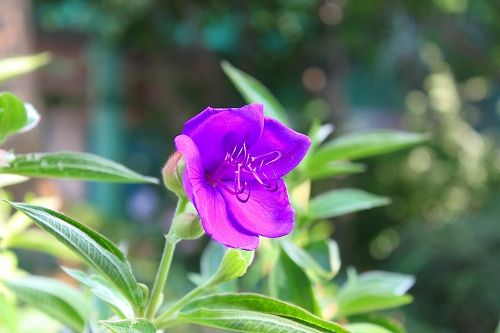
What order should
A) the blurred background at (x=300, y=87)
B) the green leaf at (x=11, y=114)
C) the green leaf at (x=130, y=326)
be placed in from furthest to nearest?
the blurred background at (x=300, y=87) < the green leaf at (x=11, y=114) < the green leaf at (x=130, y=326)

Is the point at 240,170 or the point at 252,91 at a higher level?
the point at 252,91

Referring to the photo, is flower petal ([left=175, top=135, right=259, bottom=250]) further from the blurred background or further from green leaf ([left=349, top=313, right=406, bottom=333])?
the blurred background

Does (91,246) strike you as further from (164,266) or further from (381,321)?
(381,321)

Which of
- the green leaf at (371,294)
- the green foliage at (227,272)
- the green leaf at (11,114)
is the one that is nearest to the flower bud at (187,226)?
the green foliage at (227,272)

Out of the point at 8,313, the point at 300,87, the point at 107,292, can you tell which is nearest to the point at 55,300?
the point at 8,313

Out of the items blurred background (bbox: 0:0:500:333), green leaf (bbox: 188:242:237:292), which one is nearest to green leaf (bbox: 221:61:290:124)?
green leaf (bbox: 188:242:237:292)

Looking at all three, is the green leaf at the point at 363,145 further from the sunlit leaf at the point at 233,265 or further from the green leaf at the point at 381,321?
the sunlit leaf at the point at 233,265
